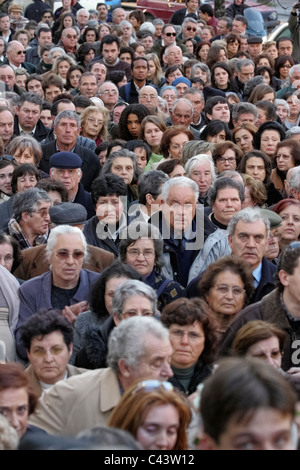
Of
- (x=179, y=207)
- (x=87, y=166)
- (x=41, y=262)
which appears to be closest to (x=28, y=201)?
(x=41, y=262)

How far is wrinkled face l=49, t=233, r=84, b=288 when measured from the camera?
6.46m

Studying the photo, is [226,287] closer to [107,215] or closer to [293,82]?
[107,215]

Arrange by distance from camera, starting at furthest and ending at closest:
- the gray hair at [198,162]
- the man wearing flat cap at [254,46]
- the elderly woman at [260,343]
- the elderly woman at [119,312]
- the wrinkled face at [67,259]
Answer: the man wearing flat cap at [254,46] < the gray hair at [198,162] < the wrinkled face at [67,259] < the elderly woman at [119,312] < the elderly woman at [260,343]

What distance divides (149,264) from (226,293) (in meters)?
0.74

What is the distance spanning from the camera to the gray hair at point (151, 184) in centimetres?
802

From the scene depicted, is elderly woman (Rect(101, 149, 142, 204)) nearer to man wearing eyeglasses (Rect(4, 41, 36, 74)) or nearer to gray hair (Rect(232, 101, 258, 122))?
gray hair (Rect(232, 101, 258, 122))

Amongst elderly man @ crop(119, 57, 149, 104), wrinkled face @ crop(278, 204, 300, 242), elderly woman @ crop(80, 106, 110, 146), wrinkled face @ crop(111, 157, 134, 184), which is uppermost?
elderly man @ crop(119, 57, 149, 104)

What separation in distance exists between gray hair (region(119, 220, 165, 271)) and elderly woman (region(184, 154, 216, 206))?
1798 mm

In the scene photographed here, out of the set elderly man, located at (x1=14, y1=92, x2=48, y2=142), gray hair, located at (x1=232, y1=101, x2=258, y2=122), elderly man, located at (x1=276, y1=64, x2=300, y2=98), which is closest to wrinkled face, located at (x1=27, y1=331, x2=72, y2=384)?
elderly man, located at (x1=14, y1=92, x2=48, y2=142)

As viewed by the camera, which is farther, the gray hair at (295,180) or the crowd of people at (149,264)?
the gray hair at (295,180)

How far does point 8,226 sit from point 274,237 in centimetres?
201

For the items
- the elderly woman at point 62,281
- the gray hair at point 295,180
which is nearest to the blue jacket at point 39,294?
the elderly woman at point 62,281

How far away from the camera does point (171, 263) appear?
23.7 feet

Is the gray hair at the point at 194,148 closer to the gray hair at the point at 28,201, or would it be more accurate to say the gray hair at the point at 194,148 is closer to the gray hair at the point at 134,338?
the gray hair at the point at 28,201
